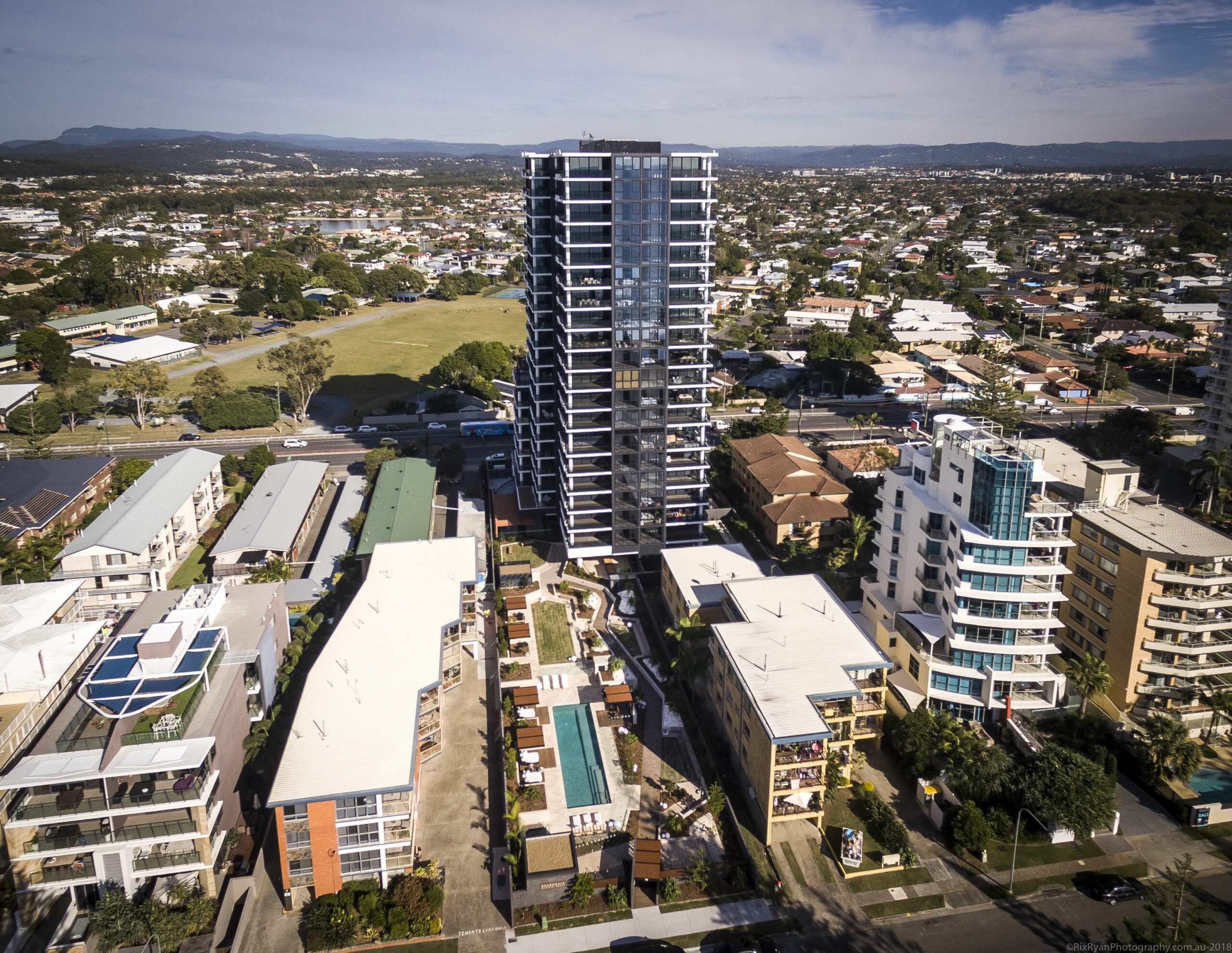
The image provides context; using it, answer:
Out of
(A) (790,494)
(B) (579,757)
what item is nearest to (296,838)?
(B) (579,757)

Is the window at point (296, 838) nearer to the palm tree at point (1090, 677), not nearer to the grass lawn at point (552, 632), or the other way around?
the grass lawn at point (552, 632)

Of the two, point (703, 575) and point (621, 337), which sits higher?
point (621, 337)

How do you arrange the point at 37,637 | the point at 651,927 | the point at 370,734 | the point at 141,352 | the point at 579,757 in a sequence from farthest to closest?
the point at 141,352 → the point at 37,637 → the point at 579,757 → the point at 370,734 → the point at 651,927

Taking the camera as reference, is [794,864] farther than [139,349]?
No

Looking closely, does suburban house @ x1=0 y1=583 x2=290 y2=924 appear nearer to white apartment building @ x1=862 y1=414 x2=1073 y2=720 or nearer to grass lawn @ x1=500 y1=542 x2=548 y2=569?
grass lawn @ x1=500 y1=542 x2=548 y2=569

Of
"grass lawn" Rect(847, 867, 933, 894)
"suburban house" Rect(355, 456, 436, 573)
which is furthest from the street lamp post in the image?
"suburban house" Rect(355, 456, 436, 573)

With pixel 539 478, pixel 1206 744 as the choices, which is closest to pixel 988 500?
Result: pixel 1206 744

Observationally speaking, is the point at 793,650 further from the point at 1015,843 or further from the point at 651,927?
the point at 651,927
